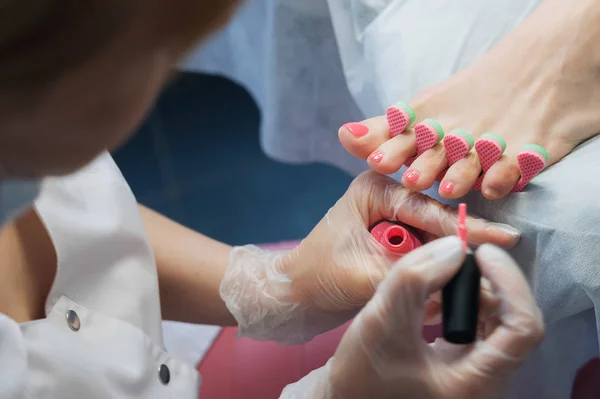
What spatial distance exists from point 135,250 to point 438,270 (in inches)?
15.0

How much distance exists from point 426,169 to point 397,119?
0.07 m

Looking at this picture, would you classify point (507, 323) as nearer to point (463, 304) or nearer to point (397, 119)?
point (463, 304)

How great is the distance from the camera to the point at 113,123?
13.7 inches

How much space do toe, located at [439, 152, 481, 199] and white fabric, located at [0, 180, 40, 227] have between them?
1.35 ft

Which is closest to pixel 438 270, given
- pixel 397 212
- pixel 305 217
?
pixel 397 212

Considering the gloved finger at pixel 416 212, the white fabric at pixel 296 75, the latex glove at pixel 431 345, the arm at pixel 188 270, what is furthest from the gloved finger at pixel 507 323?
the white fabric at pixel 296 75

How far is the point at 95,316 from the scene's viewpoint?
65 centimetres

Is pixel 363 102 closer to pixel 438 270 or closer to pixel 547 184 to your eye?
pixel 547 184

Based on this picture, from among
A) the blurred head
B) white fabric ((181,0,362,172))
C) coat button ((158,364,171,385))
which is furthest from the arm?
the blurred head

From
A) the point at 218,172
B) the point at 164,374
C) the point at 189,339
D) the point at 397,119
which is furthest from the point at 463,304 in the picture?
the point at 218,172

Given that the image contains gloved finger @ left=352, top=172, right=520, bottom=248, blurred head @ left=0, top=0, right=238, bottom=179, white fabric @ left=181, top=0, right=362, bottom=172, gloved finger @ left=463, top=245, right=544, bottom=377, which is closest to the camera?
blurred head @ left=0, top=0, right=238, bottom=179

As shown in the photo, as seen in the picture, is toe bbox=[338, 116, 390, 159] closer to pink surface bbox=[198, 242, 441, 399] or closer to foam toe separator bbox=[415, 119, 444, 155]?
foam toe separator bbox=[415, 119, 444, 155]

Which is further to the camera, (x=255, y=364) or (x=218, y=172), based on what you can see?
(x=218, y=172)

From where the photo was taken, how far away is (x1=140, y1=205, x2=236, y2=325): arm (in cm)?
84
